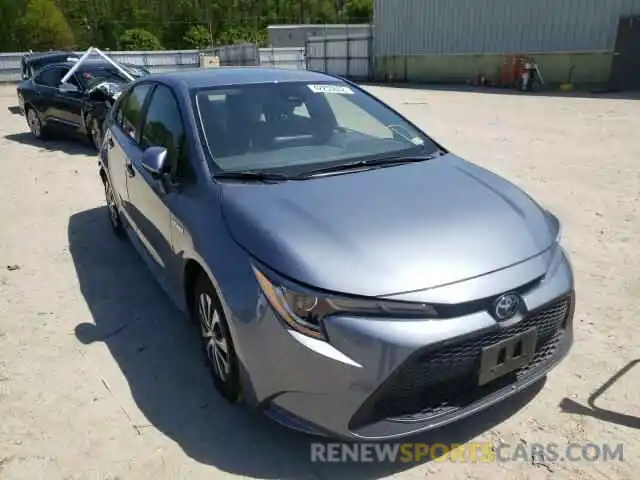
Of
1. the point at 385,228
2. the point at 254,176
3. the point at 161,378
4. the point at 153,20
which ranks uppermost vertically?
the point at 153,20

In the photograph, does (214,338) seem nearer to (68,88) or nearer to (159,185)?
(159,185)

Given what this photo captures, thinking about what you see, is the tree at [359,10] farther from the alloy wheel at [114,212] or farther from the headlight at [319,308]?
the headlight at [319,308]

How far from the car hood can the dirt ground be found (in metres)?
0.84

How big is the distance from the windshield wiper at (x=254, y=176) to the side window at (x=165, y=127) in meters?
0.38

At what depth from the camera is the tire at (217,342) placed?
2553mm

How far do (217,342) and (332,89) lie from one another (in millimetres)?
1946

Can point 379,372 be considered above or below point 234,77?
below

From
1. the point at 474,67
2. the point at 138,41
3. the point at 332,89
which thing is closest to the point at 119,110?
the point at 332,89

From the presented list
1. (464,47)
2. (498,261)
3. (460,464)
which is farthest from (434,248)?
(464,47)

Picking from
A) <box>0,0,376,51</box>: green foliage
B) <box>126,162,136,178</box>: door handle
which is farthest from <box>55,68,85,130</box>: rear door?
<box>0,0,376,51</box>: green foliage

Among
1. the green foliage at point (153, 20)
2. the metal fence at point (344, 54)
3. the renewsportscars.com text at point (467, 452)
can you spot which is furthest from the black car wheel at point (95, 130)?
the green foliage at point (153, 20)

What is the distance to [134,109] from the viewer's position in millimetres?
4215

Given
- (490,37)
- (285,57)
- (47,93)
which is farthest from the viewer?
(285,57)

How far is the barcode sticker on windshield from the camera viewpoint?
3614 mm
